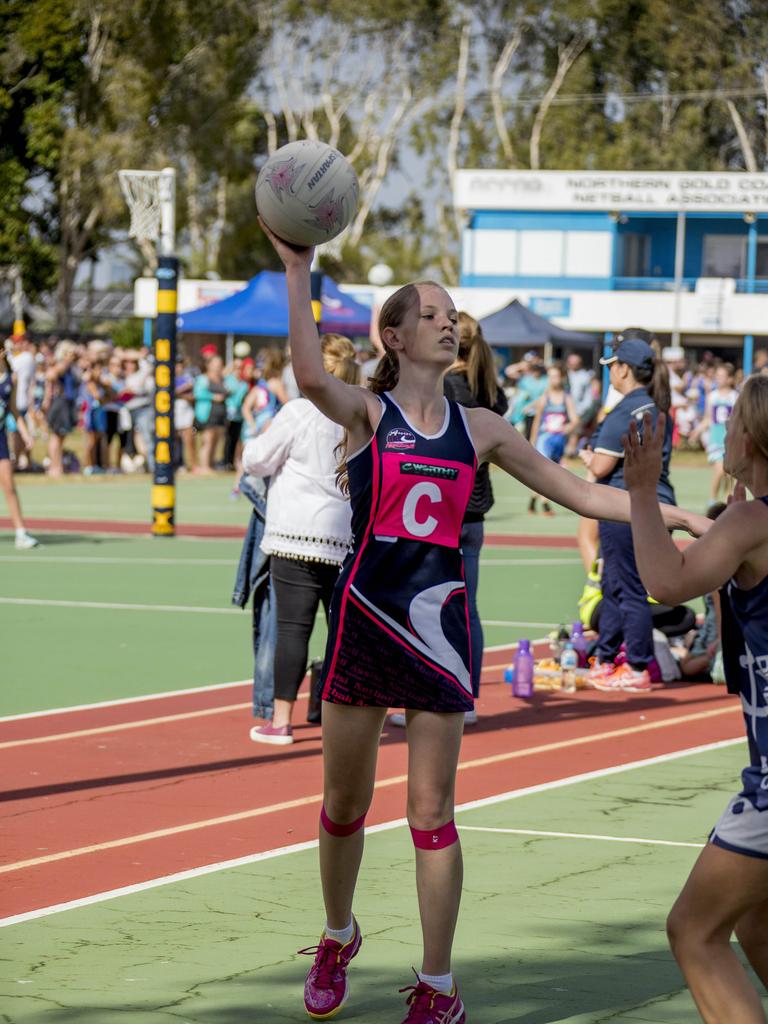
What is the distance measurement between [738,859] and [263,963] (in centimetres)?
203


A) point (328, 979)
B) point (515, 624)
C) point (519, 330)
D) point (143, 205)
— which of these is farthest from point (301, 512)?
point (519, 330)

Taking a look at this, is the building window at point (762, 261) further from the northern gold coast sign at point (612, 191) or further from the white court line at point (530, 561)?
the white court line at point (530, 561)

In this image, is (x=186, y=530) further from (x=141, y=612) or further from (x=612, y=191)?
(x=612, y=191)

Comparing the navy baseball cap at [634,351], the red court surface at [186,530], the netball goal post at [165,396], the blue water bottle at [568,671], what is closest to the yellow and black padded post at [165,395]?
the netball goal post at [165,396]

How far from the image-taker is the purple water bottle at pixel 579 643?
38.0ft

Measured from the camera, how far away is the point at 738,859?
394cm

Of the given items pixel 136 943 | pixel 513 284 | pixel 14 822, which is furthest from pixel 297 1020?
pixel 513 284

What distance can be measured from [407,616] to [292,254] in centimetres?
110

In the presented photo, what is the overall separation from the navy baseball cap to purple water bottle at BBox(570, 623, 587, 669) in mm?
2051

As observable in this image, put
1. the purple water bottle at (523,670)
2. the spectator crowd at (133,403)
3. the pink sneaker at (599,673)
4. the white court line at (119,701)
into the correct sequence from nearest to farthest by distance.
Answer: the white court line at (119,701)
the purple water bottle at (523,670)
the pink sneaker at (599,673)
the spectator crowd at (133,403)

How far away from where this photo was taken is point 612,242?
227 feet

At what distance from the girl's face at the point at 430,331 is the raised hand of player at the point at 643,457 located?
3.89 ft

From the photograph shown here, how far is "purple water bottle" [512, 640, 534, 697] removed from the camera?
420 inches

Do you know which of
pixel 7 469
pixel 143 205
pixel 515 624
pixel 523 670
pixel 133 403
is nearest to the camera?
pixel 523 670
